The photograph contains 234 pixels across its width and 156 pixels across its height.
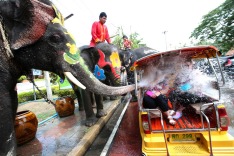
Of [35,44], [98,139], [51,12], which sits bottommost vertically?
[98,139]

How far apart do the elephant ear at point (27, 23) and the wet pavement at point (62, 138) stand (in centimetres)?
222

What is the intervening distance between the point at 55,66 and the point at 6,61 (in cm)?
59

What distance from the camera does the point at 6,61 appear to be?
7.97ft

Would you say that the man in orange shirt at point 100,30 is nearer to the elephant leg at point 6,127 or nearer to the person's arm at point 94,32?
the person's arm at point 94,32

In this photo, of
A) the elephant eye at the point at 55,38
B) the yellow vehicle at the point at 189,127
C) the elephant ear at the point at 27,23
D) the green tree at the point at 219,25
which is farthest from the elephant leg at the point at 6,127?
the green tree at the point at 219,25

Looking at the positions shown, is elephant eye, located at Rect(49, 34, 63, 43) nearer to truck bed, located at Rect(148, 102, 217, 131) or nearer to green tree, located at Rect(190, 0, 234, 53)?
truck bed, located at Rect(148, 102, 217, 131)

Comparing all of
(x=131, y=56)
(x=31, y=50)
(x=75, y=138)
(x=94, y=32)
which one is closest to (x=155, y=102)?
(x=75, y=138)

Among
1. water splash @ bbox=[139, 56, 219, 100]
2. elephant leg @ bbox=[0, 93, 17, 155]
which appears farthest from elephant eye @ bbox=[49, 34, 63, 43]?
water splash @ bbox=[139, 56, 219, 100]

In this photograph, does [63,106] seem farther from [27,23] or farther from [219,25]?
[219,25]

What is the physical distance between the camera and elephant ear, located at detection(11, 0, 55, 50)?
8.02ft

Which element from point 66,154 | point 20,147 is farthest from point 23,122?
point 66,154

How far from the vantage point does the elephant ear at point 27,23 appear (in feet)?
8.02

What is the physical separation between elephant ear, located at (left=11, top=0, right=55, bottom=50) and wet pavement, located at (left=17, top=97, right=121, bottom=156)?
7.28 ft

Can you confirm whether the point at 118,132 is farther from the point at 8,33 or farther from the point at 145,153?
the point at 8,33
